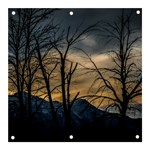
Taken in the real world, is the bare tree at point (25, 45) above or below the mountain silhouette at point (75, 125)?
above

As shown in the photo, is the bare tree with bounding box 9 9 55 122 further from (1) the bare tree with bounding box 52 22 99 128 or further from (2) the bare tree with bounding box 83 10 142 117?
(2) the bare tree with bounding box 83 10 142 117

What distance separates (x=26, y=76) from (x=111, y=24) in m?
0.41

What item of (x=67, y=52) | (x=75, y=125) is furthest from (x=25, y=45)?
(x=75, y=125)

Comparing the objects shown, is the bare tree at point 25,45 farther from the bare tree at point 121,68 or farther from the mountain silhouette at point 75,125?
the bare tree at point 121,68

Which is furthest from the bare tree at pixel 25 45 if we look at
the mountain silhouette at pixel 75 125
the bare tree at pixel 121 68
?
the bare tree at pixel 121 68

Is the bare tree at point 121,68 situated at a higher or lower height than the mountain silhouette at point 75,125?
higher

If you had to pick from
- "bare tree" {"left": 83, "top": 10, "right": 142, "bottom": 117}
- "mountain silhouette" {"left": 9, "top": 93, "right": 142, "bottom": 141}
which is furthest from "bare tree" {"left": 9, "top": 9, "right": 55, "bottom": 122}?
"bare tree" {"left": 83, "top": 10, "right": 142, "bottom": 117}

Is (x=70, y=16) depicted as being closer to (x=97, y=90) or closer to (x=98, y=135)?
(x=97, y=90)

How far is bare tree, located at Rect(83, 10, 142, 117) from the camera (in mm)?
2199

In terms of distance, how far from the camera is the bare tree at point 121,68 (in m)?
2.20

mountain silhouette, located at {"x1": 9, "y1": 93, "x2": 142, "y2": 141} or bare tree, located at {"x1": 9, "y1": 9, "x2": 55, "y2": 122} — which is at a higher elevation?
bare tree, located at {"x1": 9, "y1": 9, "x2": 55, "y2": 122}

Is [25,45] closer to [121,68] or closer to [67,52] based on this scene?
[67,52]

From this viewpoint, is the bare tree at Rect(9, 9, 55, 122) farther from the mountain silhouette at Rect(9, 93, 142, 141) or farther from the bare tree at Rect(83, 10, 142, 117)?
the bare tree at Rect(83, 10, 142, 117)

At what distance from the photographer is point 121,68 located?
2223 mm
